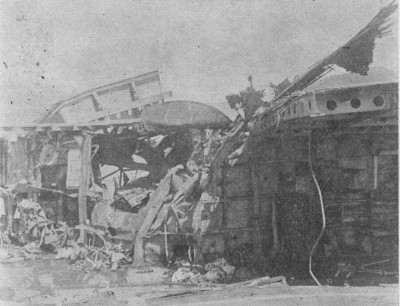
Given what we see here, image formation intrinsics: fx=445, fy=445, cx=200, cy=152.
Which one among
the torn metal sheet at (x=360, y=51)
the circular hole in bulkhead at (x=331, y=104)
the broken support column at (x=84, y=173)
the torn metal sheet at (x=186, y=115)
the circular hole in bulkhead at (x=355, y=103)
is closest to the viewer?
the torn metal sheet at (x=360, y=51)

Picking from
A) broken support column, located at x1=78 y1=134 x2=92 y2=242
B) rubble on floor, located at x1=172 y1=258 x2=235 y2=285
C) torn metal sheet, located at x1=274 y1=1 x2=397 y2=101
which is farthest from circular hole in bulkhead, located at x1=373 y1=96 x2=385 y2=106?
broken support column, located at x1=78 y1=134 x2=92 y2=242

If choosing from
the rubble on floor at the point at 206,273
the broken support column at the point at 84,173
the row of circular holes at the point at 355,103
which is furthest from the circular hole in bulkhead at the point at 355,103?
the broken support column at the point at 84,173

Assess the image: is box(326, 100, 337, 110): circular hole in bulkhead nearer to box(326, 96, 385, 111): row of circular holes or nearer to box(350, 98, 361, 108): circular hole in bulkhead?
box(326, 96, 385, 111): row of circular holes

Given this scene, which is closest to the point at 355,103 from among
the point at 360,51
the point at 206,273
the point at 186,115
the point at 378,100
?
the point at 378,100

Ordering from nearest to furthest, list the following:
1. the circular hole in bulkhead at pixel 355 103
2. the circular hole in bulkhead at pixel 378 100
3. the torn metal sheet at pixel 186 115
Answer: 1. the circular hole in bulkhead at pixel 378 100
2. the circular hole in bulkhead at pixel 355 103
3. the torn metal sheet at pixel 186 115

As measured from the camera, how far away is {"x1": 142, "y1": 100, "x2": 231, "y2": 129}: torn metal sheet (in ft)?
44.0

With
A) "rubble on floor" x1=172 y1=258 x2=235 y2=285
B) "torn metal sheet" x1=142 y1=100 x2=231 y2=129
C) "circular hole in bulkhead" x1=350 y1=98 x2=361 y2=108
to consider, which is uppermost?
"torn metal sheet" x1=142 y1=100 x2=231 y2=129

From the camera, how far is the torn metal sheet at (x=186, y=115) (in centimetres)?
1340

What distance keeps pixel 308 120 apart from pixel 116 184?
1022 centimetres

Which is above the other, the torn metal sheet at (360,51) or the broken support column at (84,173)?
the torn metal sheet at (360,51)

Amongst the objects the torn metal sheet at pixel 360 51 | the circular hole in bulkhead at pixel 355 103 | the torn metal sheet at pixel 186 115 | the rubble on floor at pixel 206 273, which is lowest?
the rubble on floor at pixel 206 273

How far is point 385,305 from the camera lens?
26.4 feet

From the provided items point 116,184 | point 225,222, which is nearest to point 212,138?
point 225,222

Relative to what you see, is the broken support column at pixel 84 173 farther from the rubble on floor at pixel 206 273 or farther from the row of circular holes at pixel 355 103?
the row of circular holes at pixel 355 103
